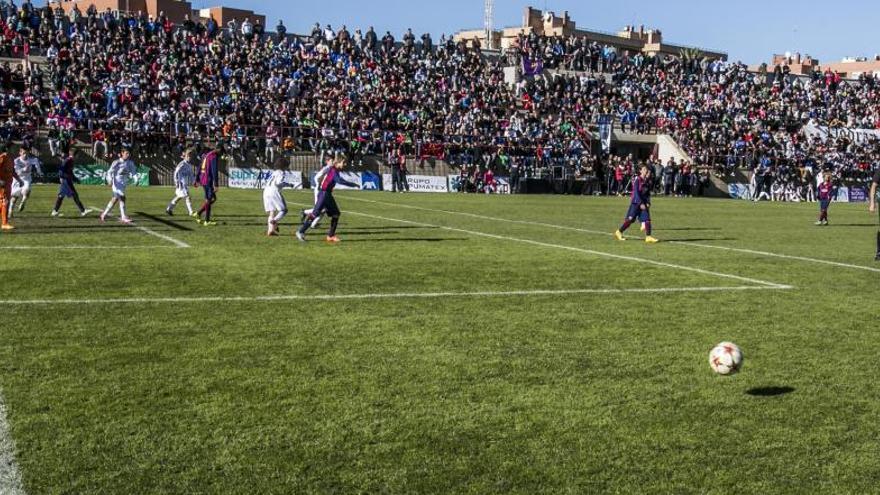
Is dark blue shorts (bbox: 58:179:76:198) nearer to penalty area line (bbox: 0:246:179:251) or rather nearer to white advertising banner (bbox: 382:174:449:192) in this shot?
penalty area line (bbox: 0:246:179:251)

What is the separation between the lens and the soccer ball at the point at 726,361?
7.22m

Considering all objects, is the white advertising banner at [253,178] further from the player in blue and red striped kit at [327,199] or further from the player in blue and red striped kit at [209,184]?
the player in blue and red striped kit at [327,199]

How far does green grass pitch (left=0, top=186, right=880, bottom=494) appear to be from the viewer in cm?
516

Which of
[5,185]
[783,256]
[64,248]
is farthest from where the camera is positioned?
[5,185]

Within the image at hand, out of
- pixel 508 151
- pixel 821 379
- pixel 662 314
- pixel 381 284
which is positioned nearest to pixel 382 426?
pixel 821 379

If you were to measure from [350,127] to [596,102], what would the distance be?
58.0 feet

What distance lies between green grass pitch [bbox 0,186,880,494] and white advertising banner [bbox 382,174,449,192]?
1149 inches

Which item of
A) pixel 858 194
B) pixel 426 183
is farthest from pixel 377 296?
pixel 858 194

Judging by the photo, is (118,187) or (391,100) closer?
(118,187)

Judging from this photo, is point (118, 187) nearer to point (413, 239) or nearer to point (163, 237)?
point (163, 237)

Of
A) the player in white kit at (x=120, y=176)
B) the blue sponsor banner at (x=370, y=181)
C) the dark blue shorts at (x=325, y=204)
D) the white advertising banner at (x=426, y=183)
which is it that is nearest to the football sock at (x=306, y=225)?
the dark blue shorts at (x=325, y=204)

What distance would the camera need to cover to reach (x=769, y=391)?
696 cm

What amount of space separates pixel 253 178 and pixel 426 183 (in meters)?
8.36

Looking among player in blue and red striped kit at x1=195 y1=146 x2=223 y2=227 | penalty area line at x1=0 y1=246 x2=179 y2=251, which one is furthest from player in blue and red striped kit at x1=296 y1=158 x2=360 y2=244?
player in blue and red striped kit at x1=195 y1=146 x2=223 y2=227
